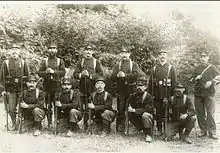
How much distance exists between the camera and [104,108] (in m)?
3.26

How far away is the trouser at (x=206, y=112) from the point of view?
3.18 m

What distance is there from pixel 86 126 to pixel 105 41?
798 mm

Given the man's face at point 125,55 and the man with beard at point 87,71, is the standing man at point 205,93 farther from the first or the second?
the man with beard at point 87,71

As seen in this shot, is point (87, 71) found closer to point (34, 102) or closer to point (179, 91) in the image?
point (34, 102)

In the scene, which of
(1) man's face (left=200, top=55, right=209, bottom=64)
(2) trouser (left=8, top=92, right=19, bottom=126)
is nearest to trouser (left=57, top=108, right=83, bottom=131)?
(2) trouser (left=8, top=92, right=19, bottom=126)

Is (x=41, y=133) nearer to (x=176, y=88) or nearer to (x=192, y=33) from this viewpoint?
(x=176, y=88)

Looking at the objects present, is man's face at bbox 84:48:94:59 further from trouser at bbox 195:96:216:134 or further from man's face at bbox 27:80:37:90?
trouser at bbox 195:96:216:134

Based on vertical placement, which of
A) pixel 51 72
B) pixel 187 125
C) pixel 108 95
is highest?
pixel 51 72

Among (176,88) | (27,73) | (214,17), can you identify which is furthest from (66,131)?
(214,17)

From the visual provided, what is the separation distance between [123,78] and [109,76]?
0.43ft

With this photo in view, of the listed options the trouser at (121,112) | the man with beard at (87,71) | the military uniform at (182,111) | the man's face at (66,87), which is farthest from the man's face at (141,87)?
the man's face at (66,87)

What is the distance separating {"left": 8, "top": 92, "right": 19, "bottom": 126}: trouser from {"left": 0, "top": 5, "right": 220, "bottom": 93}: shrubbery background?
0.99 ft

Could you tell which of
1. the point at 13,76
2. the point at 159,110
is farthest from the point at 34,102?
the point at 159,110

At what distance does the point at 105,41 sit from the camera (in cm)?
330
